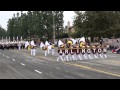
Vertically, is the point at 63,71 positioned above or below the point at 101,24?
below

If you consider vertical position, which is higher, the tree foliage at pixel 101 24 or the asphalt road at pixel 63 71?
the tree foliage at pixel 101 24

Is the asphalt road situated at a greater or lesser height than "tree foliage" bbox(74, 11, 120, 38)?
lesser

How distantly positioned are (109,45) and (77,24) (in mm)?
24911

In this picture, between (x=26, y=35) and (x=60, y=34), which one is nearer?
(x=60, y=34)

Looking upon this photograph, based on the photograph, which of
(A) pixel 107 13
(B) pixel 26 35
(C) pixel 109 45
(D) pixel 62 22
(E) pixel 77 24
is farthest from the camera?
(B) pixel 26 35

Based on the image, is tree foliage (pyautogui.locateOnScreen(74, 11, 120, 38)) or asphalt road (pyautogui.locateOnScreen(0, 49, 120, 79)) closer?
asphalt road (pyautogui.locateOnScreen(0, 49, 120, 79))

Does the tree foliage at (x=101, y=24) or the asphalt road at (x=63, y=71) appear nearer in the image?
the asphalt road at (x=63, y=71)

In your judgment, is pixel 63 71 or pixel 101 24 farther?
pixel 101 24
